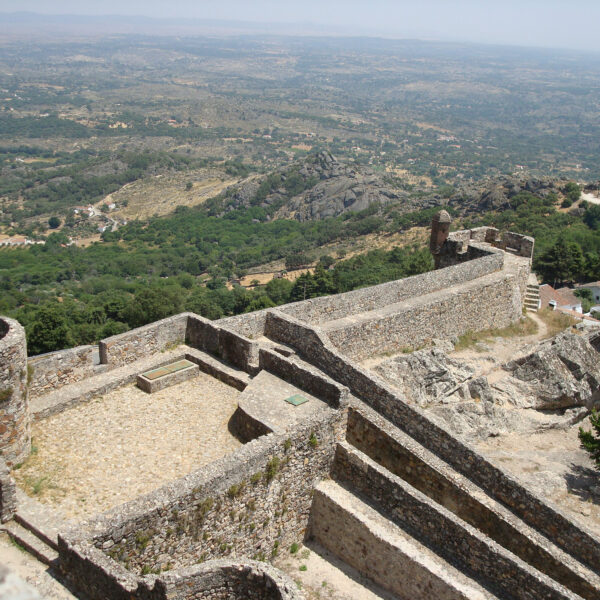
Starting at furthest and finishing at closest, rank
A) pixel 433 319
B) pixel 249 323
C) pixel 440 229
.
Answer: pixel 440 229, pixel 433 319, pixel 249 323

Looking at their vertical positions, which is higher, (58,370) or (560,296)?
(58,370)

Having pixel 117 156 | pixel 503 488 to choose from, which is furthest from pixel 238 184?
pixel 503 488

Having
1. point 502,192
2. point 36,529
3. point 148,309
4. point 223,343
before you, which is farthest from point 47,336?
point 502,192

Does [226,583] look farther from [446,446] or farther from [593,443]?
[593,443]

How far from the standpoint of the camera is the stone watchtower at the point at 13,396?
37.0 ft

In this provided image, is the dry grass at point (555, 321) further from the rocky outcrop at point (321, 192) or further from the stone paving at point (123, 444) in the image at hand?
the rocky outcrop at point (321, 192)

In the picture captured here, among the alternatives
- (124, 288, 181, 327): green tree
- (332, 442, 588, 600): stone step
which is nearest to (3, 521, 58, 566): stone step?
(332, 442, 588, 600): stone step

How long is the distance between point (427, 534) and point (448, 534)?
0.46m

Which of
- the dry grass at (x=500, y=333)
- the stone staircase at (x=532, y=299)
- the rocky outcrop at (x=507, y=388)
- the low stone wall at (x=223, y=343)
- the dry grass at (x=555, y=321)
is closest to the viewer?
the low stone wall at (x=223, y=343)

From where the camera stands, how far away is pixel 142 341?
16.0m

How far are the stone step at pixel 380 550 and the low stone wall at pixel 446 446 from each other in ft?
7.30

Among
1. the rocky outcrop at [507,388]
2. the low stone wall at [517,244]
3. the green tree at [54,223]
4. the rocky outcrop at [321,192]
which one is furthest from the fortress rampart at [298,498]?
the green tree at [54,223]

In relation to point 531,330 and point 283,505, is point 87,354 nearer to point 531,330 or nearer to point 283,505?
point 283,505

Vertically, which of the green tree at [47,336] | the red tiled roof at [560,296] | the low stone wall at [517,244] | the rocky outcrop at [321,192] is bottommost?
the rocky outcrop at [321,192]
